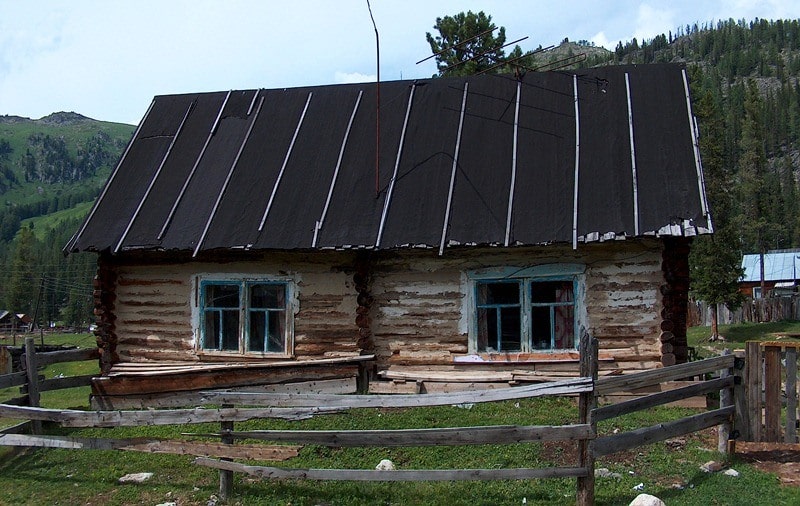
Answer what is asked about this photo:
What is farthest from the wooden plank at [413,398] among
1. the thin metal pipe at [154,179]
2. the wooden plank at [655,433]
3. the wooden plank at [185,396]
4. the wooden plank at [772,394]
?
the thin metal pipe at [154,179]

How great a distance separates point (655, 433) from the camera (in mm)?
7637

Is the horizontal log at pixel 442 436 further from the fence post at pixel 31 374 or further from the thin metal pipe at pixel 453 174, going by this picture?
the fence post at pixel 31 374

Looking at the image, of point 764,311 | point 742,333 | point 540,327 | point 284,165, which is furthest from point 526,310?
point 764,311

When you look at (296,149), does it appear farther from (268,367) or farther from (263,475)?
(263,475)

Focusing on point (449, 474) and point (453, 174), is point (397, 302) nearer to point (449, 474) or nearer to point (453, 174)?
point (453, 174)

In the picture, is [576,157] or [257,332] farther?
[257,332]

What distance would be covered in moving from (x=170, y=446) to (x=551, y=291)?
713 cm

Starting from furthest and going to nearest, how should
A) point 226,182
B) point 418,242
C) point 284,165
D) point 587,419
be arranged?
point 284,165 → point 226,182 → point 418,242 → point 587,419

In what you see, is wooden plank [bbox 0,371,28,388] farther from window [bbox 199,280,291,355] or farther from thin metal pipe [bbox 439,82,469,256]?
thin metal pipe [bbox 439,82,469,256]

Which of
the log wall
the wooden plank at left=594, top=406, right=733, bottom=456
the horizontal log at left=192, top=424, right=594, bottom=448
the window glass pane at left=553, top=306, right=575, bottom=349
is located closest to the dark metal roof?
the log wall

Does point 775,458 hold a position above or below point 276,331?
below

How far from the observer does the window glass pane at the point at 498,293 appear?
12375mm

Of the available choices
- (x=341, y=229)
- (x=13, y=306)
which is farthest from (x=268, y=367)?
(x=13, y=306)

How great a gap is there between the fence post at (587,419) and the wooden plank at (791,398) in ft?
11.0
